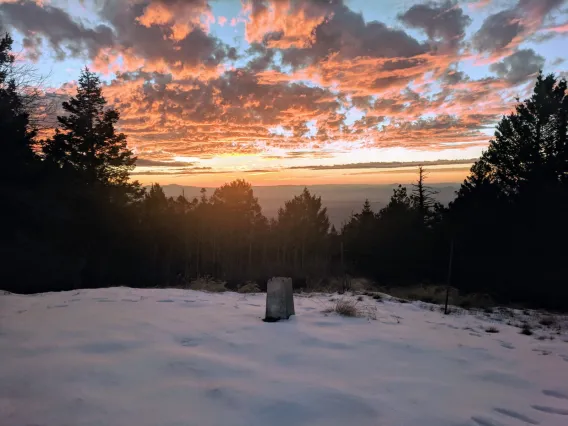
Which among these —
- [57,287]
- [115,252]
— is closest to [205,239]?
[115,252]

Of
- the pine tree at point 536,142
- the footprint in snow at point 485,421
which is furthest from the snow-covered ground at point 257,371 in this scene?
the pine tree at point 536,142

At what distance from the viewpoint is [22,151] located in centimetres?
1320

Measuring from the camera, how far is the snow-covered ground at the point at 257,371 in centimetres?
257

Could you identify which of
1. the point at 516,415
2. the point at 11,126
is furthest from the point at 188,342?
the point at 11,126

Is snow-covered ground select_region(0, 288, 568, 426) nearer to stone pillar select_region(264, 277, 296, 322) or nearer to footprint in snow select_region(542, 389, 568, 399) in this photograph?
footprint in snow select_region(542, 389, 568, 399)

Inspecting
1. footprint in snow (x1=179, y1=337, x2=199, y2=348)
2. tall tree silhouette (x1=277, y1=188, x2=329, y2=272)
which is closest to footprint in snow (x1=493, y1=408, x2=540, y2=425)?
footprint in snow (x1=179, y1=337, x2=199, y2=348)

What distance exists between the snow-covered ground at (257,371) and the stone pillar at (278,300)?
0.21m

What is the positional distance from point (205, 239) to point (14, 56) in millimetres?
33492

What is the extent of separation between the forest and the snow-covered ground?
8.82m

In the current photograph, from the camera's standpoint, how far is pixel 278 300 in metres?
5.57

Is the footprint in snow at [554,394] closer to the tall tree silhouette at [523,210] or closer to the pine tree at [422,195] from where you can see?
the tall tree silhouette at [523,210]

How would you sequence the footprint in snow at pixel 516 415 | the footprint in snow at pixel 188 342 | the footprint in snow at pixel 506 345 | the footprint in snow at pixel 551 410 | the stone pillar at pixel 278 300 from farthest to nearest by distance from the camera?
1. the stone pillar at pixel 278 300
2. the footprint in snow at pixel 506 345
3. the footprint in snow at pixel 188 342
4. the footprint in snow at pixel 551 410
5. the footprint in snow at pixel 516 415

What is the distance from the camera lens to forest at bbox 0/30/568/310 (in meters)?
15.3

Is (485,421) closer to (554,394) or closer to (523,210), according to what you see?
(554,394)
